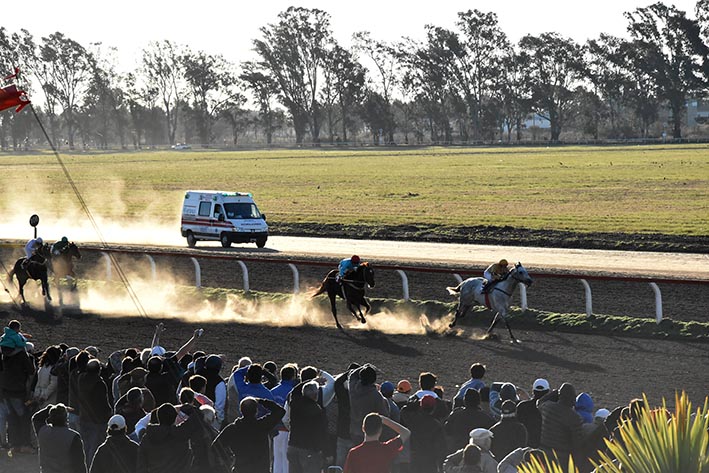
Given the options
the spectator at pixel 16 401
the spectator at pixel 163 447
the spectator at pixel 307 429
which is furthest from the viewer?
the spectator at pixel 16 401

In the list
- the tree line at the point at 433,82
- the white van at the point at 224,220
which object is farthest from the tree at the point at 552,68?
the white van at the point at 224,220

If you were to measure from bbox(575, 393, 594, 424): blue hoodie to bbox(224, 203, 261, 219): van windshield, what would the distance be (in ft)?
77.9

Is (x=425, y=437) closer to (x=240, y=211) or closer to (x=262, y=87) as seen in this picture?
(x=240, y=211)

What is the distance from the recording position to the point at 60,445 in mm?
8164

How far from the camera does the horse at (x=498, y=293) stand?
16172mm

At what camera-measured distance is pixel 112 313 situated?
803 inches

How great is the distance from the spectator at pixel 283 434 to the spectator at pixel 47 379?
9.46 feet

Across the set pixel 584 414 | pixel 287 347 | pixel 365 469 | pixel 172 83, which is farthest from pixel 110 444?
pixel 172 83

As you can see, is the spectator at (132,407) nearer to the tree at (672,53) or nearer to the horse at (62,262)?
the horse at (62,262)

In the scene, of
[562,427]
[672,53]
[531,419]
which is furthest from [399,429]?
[672,53]

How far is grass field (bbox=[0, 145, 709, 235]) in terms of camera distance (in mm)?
37938

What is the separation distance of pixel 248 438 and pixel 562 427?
248 cm

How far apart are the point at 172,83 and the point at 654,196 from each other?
109289 mm

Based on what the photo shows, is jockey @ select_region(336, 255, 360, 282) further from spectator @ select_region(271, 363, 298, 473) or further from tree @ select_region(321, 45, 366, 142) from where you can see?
tree @ select_region(321, 45, 366, 142)
